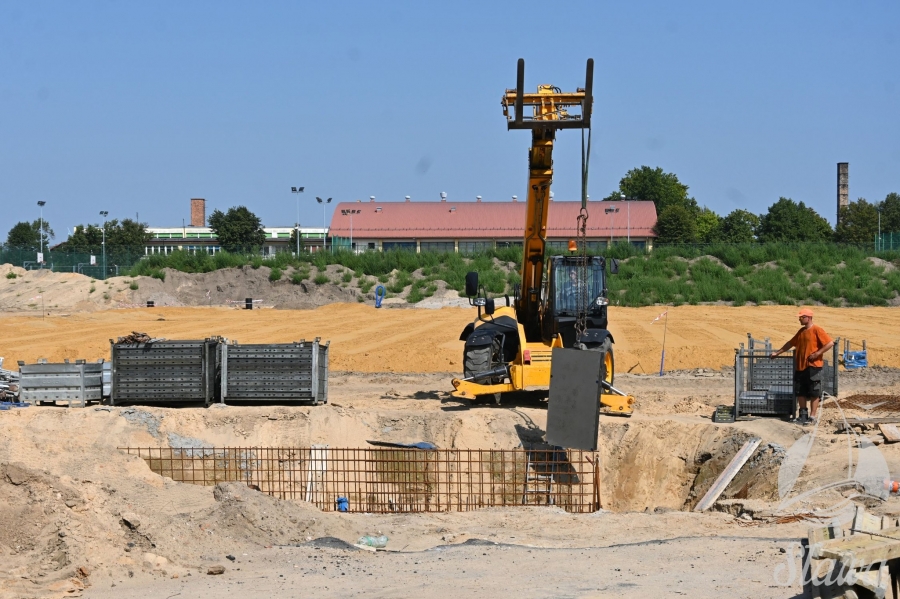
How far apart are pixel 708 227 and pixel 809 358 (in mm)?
69177

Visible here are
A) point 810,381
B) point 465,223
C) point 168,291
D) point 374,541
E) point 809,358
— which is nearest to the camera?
point 374,541

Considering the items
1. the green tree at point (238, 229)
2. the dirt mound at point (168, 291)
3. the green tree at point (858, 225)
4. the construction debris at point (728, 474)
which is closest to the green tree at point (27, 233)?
the green tree at point (238, 229)

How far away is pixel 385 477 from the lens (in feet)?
44.8

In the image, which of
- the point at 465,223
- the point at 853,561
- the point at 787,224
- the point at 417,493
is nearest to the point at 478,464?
the point at 417,493

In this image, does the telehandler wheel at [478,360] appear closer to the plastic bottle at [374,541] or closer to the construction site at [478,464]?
the construction site at [478,464]

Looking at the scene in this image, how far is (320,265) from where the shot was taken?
48562 millimetres

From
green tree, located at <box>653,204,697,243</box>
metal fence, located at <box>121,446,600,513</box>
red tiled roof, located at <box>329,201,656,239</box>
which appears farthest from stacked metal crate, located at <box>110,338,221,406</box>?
green tree, located at <box>653,204,697,243</box>

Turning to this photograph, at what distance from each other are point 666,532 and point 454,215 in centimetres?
5924

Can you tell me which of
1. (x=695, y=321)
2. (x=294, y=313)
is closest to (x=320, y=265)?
(x=294, y=313)

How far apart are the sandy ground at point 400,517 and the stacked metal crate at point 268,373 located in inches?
13.1

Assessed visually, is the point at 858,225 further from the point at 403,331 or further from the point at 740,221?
the point at 403,331

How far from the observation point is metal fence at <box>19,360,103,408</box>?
51.5 ft

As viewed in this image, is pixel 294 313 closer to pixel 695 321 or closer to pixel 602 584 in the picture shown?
pixel 695 321

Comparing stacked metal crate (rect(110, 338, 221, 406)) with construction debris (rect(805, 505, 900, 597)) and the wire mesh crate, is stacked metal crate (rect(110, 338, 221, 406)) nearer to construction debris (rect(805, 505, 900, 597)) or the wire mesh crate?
the wire mesh crate
